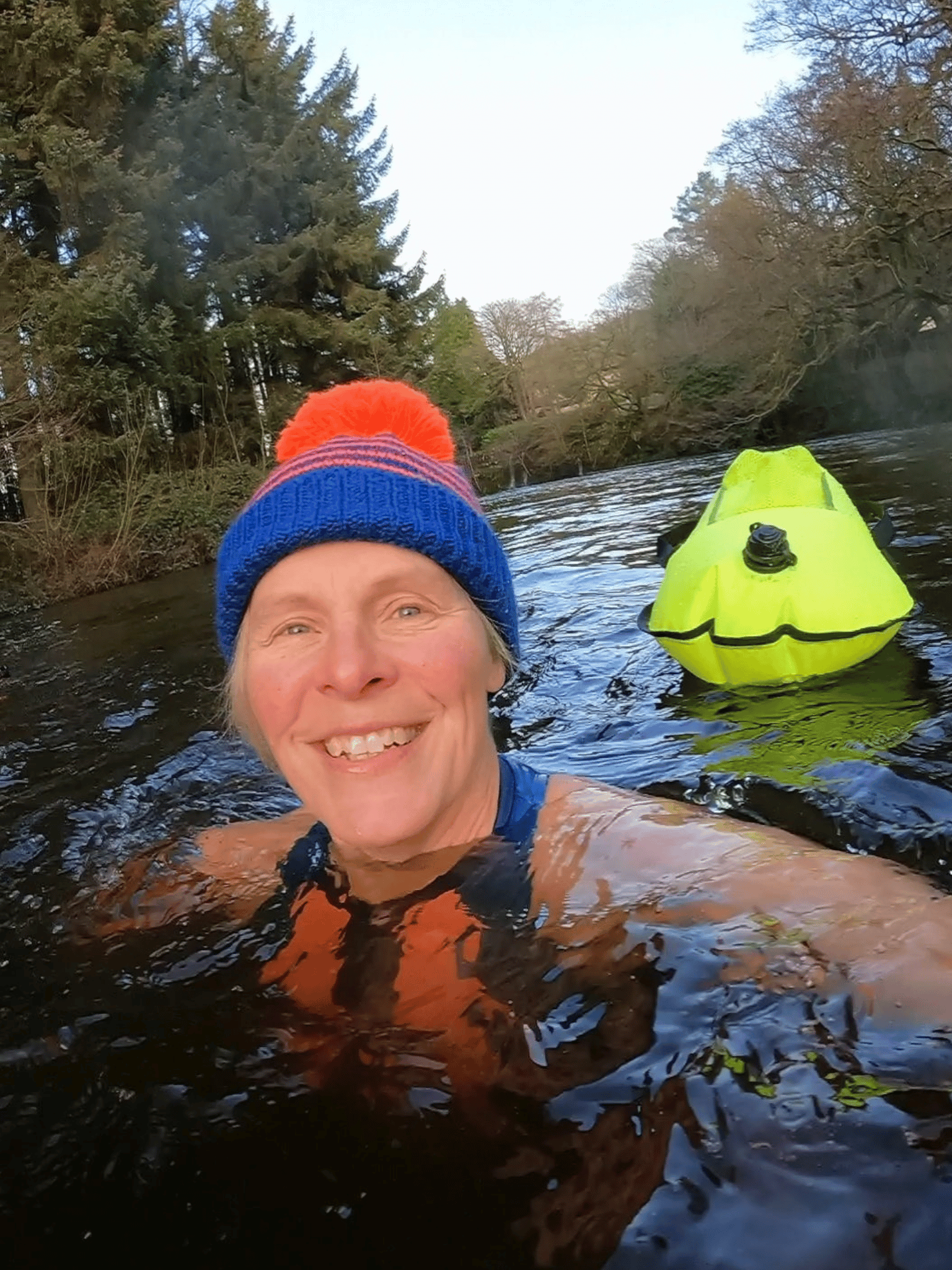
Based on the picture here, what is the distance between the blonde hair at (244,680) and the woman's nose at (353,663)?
1.12 feet

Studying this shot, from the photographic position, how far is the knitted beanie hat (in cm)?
234

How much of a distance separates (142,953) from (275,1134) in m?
1.04

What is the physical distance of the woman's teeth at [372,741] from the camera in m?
2.26

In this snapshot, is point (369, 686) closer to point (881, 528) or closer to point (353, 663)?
point (353, 663)

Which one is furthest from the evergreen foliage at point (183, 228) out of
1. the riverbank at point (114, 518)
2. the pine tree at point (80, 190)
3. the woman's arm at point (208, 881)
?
the woman's arm at point (208, 881)

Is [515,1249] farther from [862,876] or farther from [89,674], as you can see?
[89,674]

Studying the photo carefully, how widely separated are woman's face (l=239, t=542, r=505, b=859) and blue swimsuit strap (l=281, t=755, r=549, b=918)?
0.55ft

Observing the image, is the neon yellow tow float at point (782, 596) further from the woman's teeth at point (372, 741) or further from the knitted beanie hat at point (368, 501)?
the woman's teeth at point (372, 741)

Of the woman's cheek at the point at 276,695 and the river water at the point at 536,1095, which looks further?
the woman's cheek at the point at 276,695

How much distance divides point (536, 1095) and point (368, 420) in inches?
64.7

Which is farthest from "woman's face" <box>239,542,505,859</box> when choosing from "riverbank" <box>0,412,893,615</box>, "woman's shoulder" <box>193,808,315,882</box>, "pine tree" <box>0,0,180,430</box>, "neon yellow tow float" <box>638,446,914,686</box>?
"pine tree" <box>0,0,180,430</box>

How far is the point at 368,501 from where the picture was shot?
7.64ft

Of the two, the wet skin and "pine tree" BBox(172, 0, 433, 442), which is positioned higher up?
"pine tree" BBox(172, 0, 433, 442)

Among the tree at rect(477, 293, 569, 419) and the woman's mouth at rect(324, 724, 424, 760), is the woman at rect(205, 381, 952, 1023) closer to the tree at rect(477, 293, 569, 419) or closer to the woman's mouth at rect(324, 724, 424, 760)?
the woman's mouth at rect(324, 724, 424, 760)
